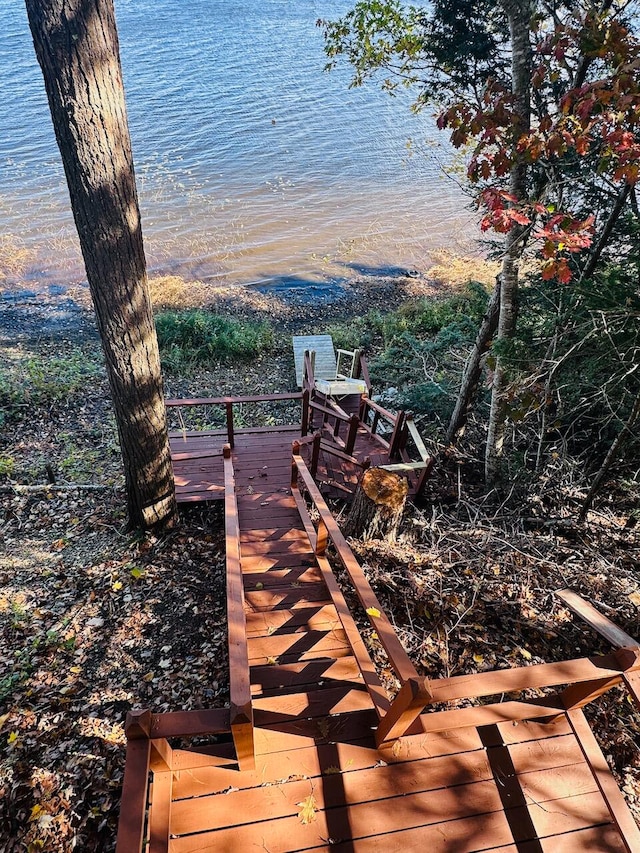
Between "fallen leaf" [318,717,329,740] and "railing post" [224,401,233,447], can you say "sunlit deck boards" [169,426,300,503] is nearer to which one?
"railing post" [224,401,233,447]

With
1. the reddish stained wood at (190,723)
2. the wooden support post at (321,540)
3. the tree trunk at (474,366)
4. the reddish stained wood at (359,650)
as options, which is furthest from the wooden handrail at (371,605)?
the tree trunk at (474,366)

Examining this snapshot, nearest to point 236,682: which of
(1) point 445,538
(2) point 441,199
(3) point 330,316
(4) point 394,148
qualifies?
(1) point 445,538

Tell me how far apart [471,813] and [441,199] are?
23027 mm

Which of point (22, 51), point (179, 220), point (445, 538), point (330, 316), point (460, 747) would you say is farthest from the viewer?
point (22, 51)

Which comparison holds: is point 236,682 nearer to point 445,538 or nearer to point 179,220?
point 445,538

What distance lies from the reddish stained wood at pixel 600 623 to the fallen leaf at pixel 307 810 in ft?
6.42

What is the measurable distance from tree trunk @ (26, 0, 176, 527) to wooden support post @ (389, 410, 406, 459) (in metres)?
3.47

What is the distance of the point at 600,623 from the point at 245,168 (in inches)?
906

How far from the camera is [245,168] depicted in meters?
21.9

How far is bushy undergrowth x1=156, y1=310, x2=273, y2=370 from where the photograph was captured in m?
12.9

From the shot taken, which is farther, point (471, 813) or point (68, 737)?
point (68, 737)

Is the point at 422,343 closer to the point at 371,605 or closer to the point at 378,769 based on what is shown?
the point at 371,605

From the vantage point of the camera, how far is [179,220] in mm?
18859

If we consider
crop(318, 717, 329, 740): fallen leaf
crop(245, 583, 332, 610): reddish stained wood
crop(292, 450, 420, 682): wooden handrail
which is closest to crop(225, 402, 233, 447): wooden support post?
crop(292, 450, 420, 682): wooden handrail
